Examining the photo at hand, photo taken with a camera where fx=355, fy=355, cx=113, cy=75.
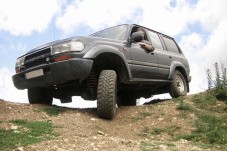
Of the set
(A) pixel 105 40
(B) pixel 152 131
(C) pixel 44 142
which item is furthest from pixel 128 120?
(C) pixel 44 142

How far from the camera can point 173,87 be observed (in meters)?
8.41

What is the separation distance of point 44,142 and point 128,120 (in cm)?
235

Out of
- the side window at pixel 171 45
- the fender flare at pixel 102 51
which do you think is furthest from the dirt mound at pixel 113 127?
the side window at pixel 171 45

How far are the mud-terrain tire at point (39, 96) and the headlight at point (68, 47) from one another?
1229mm

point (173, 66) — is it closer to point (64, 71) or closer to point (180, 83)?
point (180, 83)

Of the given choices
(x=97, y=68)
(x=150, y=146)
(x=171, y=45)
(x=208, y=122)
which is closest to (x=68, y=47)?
(x=97, y=68)

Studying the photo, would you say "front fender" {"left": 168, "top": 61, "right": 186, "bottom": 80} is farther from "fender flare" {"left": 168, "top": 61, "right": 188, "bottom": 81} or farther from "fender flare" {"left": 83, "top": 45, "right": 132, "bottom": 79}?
"fender flare" {"left": 83, "top": 45, "right": 132, "bottom": 79}

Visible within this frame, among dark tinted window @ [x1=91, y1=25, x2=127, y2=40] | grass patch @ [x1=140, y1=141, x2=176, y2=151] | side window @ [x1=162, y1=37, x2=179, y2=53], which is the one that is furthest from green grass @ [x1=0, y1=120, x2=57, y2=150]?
side window @ [x1=162, y1=37, x2=179, y2=53]

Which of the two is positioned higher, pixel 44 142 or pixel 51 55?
pixel 51 55

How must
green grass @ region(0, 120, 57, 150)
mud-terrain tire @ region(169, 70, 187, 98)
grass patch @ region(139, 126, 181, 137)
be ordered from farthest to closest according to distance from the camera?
mud-terrain tire @ region(169, 70, 187, 98), grass patch @ region(139, 126, 181, 137), green grass @ region(0, 120, 57, 150)

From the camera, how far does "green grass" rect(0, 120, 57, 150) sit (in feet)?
13.9

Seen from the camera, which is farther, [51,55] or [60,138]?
[51,55]

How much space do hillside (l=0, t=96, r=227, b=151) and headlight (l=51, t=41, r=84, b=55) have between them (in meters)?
1.09

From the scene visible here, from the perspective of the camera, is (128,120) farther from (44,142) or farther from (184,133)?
(44,142)
